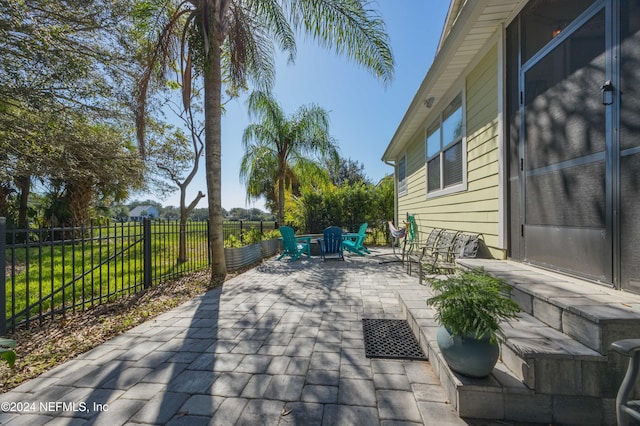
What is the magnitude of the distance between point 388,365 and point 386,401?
0.46 metres

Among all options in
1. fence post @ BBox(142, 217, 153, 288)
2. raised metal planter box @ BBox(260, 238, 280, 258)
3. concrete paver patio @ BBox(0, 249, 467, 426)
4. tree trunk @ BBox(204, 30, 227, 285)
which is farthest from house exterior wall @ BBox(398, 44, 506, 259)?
fence post @ BBox(142, 217, 153, 288)

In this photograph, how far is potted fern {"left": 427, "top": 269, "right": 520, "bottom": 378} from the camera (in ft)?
5.36

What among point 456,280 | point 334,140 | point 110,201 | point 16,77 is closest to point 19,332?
point 456,280

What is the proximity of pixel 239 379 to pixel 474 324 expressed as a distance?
1.74 metres

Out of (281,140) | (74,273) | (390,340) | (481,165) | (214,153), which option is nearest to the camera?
(390,340)

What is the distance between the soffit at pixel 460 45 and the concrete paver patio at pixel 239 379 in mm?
3710

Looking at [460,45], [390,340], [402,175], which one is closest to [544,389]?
[390,340]

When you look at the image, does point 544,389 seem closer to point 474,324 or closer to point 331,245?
point 474,324

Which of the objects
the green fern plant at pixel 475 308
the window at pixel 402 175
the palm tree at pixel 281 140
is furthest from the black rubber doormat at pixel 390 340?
the palm tree at pixel 281 140

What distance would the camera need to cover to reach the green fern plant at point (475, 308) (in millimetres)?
1622

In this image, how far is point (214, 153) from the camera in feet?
17.3

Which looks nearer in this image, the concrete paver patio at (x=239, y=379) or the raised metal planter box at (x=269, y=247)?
the concrete paver patio at (x=239, y=379)

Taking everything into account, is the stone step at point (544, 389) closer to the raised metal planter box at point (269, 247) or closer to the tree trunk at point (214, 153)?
Answer: the tree trunk at point (214, 153)

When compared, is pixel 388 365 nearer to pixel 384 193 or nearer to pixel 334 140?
pixel 334 140
